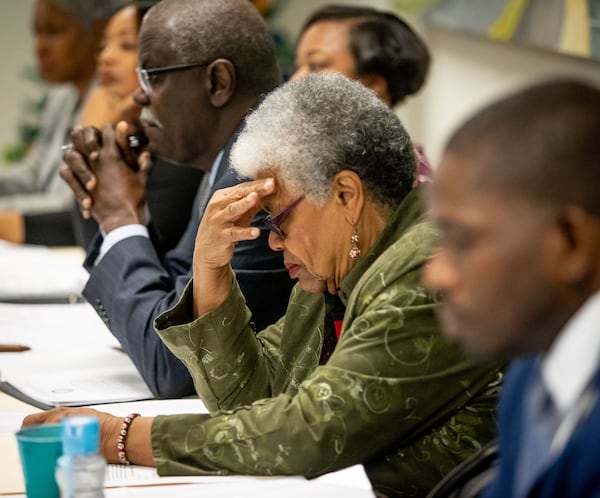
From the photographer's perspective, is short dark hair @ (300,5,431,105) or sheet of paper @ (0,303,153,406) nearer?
sheet of paper @ (0,303,153,406)

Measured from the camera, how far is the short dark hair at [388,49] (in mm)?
3041

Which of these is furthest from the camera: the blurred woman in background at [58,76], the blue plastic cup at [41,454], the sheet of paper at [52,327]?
the blurred woman in background at [58,76]

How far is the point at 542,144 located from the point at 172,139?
1438mm

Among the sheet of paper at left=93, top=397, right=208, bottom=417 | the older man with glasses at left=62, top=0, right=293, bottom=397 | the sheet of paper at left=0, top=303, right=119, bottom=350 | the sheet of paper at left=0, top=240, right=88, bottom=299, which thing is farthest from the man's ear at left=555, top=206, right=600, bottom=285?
the sheet of paper at left=0, top=240, right=88, bottom=299

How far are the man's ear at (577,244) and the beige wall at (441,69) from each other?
2188 mm

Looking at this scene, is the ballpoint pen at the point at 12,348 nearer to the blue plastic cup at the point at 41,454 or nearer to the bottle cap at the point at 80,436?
the blue plastic cup at the point at 41,454

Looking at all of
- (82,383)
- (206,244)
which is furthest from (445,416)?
(82,383)

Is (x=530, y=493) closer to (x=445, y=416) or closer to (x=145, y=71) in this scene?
(x=445, y=416)

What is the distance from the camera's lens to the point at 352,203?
1.60 m

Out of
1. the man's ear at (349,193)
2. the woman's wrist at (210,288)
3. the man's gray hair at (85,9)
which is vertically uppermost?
the man's ear at (349,193)

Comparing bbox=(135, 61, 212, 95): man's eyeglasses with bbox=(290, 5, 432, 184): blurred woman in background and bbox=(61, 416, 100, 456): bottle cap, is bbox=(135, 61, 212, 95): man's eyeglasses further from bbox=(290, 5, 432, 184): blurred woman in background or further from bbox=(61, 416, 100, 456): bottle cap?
bbox=(61, 416, 100, 456): bottle cap

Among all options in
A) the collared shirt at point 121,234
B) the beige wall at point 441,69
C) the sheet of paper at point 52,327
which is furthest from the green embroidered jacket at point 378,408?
the beige wall at point 441,69

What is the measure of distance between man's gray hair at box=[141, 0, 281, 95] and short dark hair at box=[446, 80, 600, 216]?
4.26 ft

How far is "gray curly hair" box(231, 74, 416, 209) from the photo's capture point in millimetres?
1581
